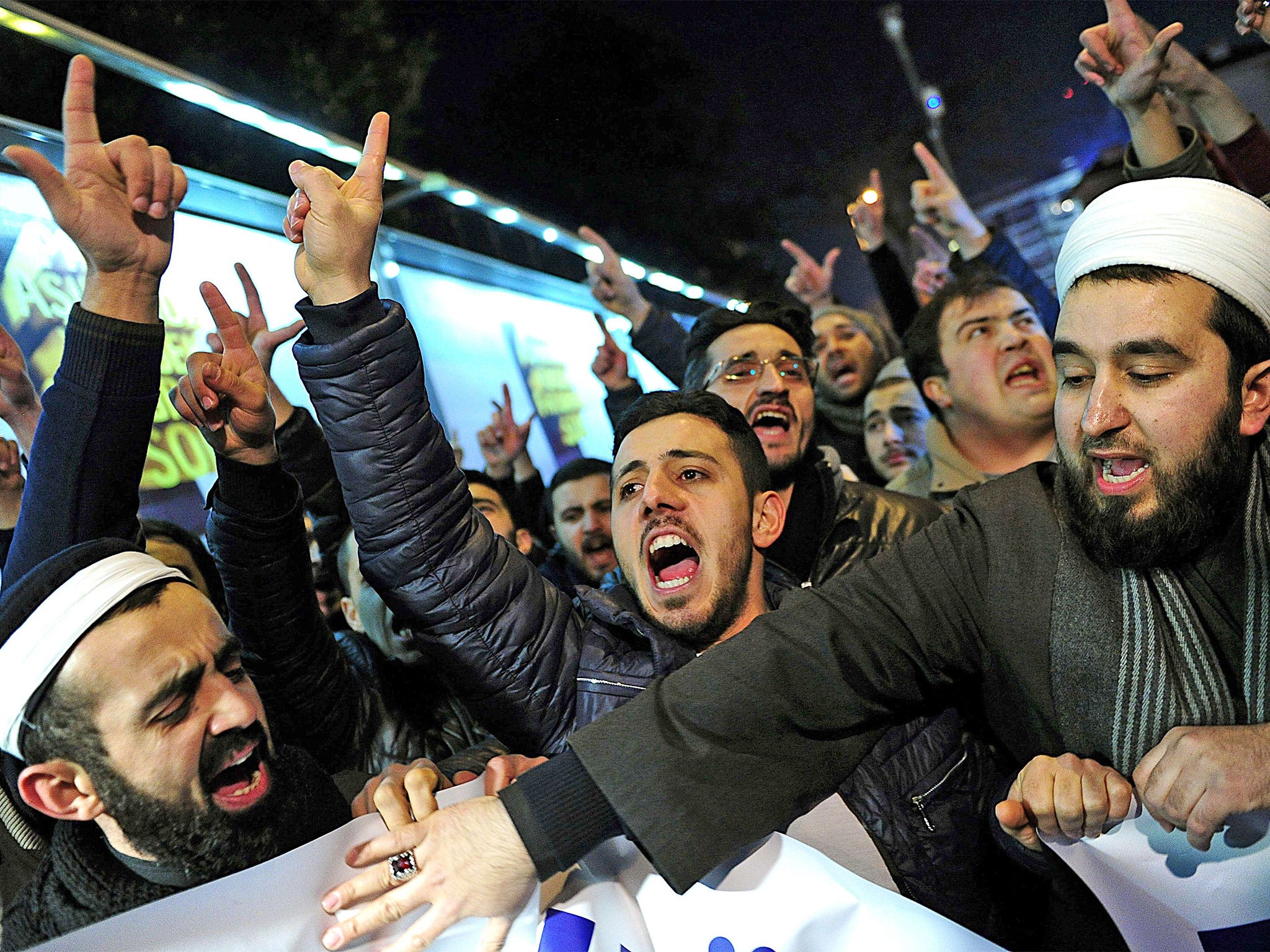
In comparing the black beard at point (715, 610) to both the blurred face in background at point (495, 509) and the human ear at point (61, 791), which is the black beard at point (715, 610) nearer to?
the blurred face in background at point (495, 509)

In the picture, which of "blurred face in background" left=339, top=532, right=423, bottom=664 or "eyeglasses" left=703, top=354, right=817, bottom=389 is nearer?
"blurred face in background" left=339, top=532, right=423, bottom=664

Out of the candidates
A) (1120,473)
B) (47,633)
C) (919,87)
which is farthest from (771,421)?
(919,87)

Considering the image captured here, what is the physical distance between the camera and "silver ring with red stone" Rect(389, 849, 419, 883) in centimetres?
145

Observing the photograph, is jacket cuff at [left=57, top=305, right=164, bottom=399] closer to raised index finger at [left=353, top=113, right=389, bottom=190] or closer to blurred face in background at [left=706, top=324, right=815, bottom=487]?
raised index finger at [left=353, top=113, right=389, bottom=190]

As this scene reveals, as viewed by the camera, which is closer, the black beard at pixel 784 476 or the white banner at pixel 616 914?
the white banner at pixel 616 914

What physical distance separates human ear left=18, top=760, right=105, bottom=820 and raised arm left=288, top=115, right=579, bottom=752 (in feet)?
2.12

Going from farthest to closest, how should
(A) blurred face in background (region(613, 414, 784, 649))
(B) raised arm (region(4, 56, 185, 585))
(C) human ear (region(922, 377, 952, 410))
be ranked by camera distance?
(C) human ear (region(922, 377, 952, 410))
(A) blurred face in background (region(613, 414, 784, 649))
(B) raised arm (region(4, 56, 185, 585))

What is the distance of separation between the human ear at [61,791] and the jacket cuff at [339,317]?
33.0 inches

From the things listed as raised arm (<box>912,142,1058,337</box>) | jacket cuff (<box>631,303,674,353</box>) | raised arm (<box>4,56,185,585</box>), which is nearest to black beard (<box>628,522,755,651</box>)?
raised arm (<box>4,56,185,585</box>)

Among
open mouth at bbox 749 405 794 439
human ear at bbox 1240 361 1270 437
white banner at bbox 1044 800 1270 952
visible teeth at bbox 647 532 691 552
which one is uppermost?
open mouth at bbox 749 405 794 439

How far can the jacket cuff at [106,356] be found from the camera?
6.16 feet

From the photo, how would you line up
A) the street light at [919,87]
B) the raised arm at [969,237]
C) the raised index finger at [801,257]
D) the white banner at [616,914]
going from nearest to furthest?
the white banner at [616,914] < the raised arm at [969,237] < the raised index finger at [801,257] < the street light at [919,87]

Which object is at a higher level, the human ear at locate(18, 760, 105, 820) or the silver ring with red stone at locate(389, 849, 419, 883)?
the human ear at locate(18, 760, 105, 820)

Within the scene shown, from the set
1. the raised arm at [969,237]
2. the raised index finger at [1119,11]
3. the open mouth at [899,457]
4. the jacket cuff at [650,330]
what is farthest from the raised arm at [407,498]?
the open mouth at [899,457]
